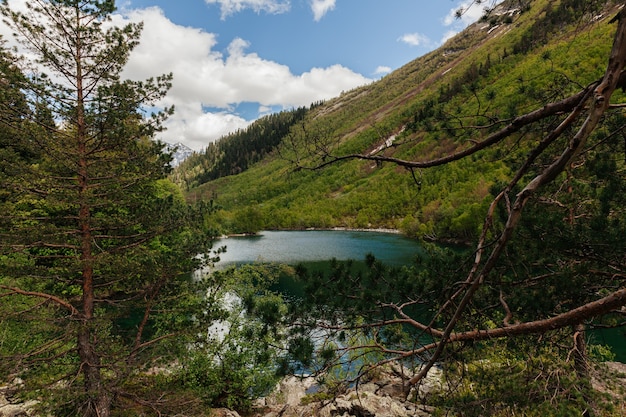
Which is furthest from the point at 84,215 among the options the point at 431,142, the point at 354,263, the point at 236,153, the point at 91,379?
the point at 236,153

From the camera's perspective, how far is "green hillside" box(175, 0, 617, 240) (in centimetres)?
310

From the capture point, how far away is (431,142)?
128 inches

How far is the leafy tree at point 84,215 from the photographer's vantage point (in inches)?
234

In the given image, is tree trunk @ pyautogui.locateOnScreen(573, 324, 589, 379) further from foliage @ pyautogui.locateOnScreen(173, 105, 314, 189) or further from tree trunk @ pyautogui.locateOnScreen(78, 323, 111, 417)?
foliage @ pyautogui.locateOnScreen(173, 105, 314, 189)

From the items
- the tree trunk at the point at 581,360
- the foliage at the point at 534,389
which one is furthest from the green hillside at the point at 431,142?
the tree trunk at the point at 581,360

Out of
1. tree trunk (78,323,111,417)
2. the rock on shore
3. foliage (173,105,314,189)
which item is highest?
foliage (173,105,314,189)

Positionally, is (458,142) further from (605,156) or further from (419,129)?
(605,156)

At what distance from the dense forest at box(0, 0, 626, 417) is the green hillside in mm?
57

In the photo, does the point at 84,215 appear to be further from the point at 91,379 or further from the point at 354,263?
the point at 354,263

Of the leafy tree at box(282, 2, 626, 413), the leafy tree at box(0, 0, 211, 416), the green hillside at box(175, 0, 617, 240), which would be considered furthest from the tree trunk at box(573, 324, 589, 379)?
the leafy tree at box(0, 0, 211, 416)

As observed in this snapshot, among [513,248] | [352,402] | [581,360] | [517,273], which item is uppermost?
[513,248]

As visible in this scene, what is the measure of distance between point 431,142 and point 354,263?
327 centimetres

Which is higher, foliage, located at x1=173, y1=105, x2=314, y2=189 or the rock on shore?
foliage, located at x1=173, y1=105, x2=314, y2=189

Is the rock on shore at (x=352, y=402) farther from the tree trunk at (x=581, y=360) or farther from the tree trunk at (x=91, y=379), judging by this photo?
the tree trunk at (x=91, y=379)
